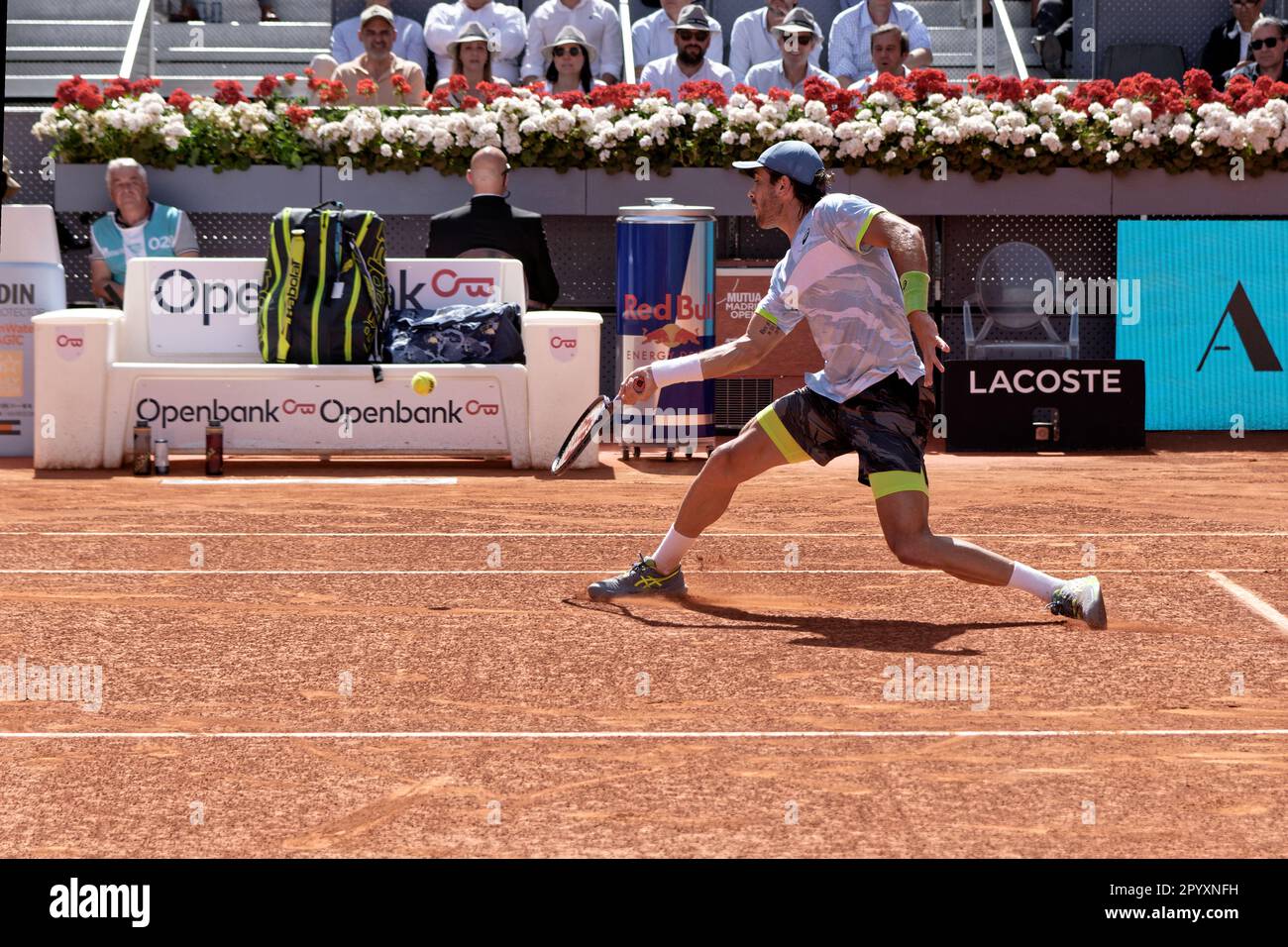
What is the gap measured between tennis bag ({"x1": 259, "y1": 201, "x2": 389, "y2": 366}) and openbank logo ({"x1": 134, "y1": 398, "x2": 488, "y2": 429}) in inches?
12.1

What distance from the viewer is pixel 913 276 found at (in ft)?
20.7

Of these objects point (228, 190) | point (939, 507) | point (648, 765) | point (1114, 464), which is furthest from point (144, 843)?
point (228, 190)

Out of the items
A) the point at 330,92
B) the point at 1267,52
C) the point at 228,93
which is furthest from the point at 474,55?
the point at 1267,52

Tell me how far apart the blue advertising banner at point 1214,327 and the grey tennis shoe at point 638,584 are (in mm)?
8010

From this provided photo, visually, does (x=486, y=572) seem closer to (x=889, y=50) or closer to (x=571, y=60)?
(x=571, y=60)

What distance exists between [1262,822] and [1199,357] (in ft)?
34.9

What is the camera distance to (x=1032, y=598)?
7484 mm

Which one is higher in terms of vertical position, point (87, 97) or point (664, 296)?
point (87, 97)

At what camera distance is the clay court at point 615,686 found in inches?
175

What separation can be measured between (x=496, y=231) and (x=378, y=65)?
3038mm

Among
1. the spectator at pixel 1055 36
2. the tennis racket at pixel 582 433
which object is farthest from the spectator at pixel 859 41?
the tennis racket at pixel 582 433

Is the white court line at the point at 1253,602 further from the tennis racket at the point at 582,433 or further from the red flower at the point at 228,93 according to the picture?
the red flower at the point at 228,93

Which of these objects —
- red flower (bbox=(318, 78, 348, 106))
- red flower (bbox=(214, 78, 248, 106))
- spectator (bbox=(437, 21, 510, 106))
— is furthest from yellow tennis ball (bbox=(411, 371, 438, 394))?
spectator (bbox=(437, 21, 510, 106))

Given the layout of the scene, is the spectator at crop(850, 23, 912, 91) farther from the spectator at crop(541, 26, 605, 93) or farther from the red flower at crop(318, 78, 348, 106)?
the red flower at crop(318, 78, 348, 106)
